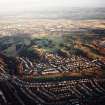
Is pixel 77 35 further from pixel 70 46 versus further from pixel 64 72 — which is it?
pixel 64 72

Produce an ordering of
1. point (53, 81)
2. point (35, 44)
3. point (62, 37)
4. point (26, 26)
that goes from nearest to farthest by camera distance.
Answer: point (53, 81)
point (35, 44)
point (62, 37)
point (26, 26)

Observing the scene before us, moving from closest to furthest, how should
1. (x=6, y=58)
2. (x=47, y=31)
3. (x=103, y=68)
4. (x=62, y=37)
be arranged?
(x=103, y=68)
(x=6, y=58)
(x=62, y=37)
(x=47, y=31)

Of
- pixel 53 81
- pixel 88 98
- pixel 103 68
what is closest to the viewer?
pixel 88 98

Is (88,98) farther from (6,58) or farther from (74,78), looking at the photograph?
(6,58)

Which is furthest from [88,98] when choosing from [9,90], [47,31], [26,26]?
[26,26]

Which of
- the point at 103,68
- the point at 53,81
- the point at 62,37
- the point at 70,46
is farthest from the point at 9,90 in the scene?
the point at 62,37

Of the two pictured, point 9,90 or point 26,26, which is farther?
point 26,26
